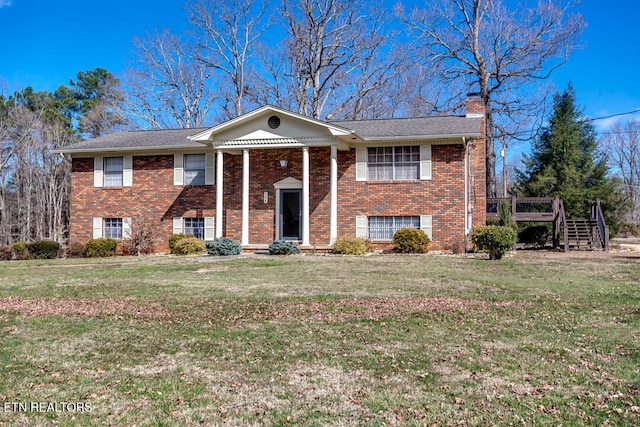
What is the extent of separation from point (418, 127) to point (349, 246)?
17.5 feet

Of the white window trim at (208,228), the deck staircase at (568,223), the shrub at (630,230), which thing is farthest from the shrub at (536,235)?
the shrub at (630,230)

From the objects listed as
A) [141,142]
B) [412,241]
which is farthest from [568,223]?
[141,142]

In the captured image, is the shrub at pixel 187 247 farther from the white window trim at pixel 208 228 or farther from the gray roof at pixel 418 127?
the gray roof at pixel 418 127

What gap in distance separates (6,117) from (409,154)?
1100 inches

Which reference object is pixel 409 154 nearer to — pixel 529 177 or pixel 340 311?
pixel 340 311

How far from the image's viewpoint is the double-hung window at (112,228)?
2225cm

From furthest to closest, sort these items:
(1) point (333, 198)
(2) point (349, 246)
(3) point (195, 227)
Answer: (3) point (195, 227) → (1) point (333, 198) → (2) point (349, 246)

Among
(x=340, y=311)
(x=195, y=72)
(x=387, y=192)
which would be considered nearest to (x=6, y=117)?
(x=195, y=72)

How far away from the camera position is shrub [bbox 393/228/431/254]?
1861 cm

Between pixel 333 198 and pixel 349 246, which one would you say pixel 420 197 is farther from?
pixel 349 246

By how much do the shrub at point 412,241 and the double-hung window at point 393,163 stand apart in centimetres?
209

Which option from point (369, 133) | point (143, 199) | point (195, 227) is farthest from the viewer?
point (143, 199)

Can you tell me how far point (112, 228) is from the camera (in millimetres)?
22344

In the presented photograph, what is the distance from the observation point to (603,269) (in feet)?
43.5
